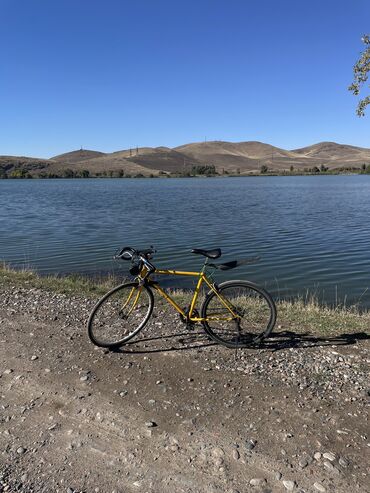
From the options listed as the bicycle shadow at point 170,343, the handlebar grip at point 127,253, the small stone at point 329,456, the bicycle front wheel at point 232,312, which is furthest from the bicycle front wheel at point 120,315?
the small stone at point 329,456

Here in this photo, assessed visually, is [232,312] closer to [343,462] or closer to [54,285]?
[343,462]

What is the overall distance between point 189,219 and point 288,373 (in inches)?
1073

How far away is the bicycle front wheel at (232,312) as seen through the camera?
6.41 metres

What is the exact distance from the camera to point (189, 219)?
3259 centimetres

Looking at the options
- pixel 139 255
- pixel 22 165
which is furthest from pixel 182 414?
pixel 22 165

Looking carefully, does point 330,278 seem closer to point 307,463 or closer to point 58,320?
point 58,320

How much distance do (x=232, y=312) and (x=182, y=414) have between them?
7.10 ft

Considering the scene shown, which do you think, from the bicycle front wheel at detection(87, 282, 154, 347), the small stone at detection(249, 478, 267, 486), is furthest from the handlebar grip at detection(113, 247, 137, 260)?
the small stone at detection(249, 478, 267, 486)

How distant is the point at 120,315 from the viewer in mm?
6801

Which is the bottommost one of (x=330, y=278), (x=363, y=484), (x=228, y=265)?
(x=330, y=278)

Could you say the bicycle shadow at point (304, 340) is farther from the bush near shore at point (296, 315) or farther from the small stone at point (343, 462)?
the small stone at point (343, 462)

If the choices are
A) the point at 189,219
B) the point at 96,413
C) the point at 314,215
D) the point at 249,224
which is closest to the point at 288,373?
the point at 96,413

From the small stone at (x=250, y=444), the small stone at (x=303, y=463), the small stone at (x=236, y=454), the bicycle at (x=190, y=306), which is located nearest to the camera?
the small stone at (x=303, y=463)

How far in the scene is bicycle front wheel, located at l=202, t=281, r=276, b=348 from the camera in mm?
6414
